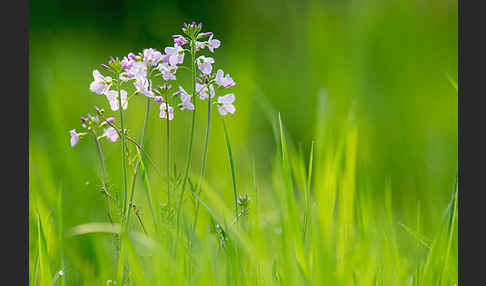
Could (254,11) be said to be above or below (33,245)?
above

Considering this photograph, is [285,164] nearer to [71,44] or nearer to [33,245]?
[33,245]

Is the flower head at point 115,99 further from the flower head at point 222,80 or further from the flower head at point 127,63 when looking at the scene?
the flower head at point 222,80

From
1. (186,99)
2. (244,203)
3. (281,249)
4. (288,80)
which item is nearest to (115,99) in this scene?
(186,99)

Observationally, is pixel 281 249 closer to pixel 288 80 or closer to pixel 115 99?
pixel 115 99

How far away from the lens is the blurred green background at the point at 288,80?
195cm

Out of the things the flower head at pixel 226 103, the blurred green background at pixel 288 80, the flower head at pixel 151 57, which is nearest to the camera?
the flower head at pixel 151 57

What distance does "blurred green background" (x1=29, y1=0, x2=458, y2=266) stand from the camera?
195cm

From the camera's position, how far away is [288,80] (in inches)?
115

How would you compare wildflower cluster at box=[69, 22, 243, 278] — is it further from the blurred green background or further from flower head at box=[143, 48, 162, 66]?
the blurred green background

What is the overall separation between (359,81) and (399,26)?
463 mm

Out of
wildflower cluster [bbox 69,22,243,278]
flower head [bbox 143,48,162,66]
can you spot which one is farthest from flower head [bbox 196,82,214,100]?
flower head [bbox 143,48,162,66]

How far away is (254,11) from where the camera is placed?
3.29 m

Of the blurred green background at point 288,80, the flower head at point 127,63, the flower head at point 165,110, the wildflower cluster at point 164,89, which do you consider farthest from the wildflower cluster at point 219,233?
the blurred green background at point 288,80

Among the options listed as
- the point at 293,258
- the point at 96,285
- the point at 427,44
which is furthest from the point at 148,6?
the point at 293,258
